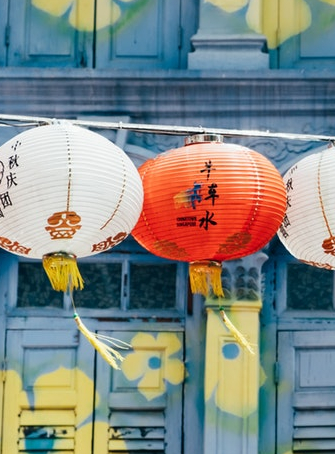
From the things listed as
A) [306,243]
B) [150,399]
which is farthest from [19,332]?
[306,243]

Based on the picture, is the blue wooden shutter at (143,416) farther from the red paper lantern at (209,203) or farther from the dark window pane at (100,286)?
the red paper lantern at (209,203)

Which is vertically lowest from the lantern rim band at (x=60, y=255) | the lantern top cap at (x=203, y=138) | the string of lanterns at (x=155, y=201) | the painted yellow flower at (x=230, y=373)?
the painted yellow flower at (x=230, y=373)

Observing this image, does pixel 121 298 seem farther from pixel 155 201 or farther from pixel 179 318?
pixel 155 201

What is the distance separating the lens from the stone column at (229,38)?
31.4 feet

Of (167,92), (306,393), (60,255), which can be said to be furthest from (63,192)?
(306,393)

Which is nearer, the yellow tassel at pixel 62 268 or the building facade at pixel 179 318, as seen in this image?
the yellow tassel at pixel 62 268

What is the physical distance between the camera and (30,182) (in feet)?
22.2

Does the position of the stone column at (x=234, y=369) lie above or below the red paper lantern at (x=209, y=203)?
below

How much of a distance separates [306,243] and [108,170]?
1143mm

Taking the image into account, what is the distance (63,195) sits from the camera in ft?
22.1

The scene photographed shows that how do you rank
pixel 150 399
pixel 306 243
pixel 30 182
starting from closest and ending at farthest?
1. pixel 30 182
2. pixel 306 243
3. pixel 150 399

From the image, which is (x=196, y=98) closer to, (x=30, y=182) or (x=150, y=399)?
(x=150, y=399)

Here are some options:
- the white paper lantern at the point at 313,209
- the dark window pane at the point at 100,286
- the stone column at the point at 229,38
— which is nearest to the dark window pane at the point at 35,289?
the dark window pane at the point at 100,286

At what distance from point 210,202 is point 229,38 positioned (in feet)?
9.26
